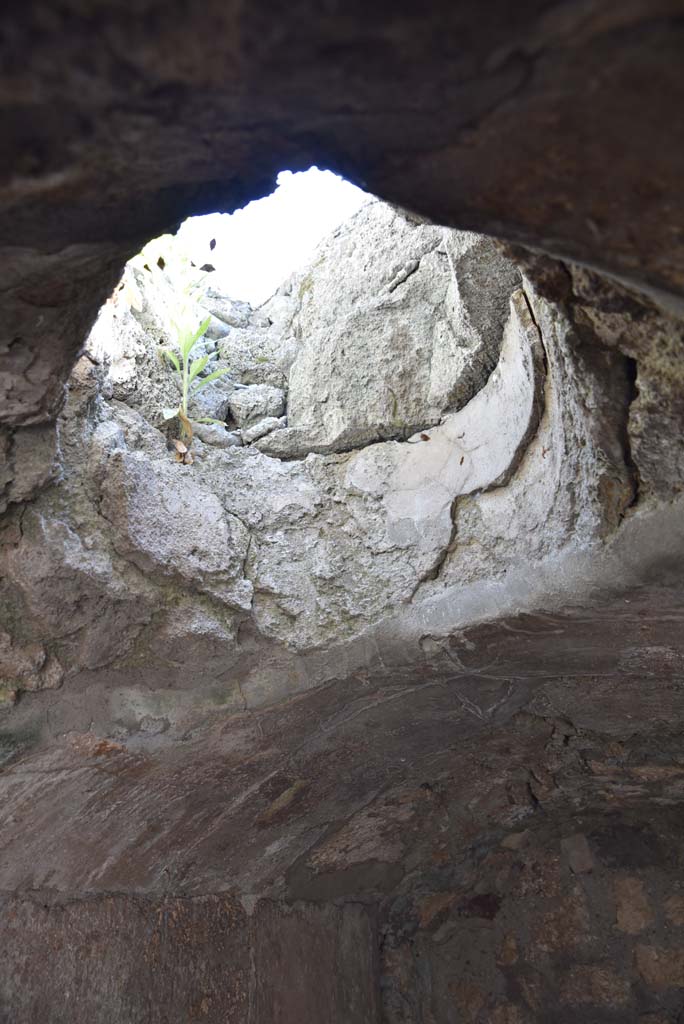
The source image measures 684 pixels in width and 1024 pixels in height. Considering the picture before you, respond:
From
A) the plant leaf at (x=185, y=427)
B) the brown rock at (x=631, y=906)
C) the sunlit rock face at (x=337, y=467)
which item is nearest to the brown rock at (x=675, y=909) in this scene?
the brown rock at (x=631, y=906)

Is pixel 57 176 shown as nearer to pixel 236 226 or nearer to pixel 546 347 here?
pixel 546 347

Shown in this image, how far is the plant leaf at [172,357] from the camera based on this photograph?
156 centimetres

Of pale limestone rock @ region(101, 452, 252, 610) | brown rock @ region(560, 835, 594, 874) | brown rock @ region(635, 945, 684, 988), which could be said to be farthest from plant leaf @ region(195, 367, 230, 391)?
brown rock @ region(635, 945, 684, 988)

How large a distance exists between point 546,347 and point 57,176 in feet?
2.47

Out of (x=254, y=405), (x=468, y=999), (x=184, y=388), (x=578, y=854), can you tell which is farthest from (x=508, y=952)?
(x=184, y=388)

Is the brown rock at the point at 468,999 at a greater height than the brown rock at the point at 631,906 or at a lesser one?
lesser

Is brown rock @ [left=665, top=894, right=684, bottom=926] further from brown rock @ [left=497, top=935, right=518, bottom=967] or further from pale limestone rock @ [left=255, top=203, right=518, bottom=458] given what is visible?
pale limestone rock @ [left=255, top=203, right=518, bottom=458]

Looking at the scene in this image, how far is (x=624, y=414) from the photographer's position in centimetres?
111

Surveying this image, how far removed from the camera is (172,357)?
1.56 metres

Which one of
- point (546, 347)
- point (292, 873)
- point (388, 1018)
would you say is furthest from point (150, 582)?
point (388, 1018)

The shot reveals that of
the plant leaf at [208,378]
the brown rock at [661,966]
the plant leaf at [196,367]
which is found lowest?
the brown rock at [661,966]

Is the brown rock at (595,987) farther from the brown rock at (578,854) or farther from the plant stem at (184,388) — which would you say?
the plant stem at (184,388)

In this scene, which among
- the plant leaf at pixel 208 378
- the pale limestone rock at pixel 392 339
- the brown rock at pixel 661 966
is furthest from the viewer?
the brown rock at pixel 661 966

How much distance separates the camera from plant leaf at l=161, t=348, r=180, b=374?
156 centimetres
